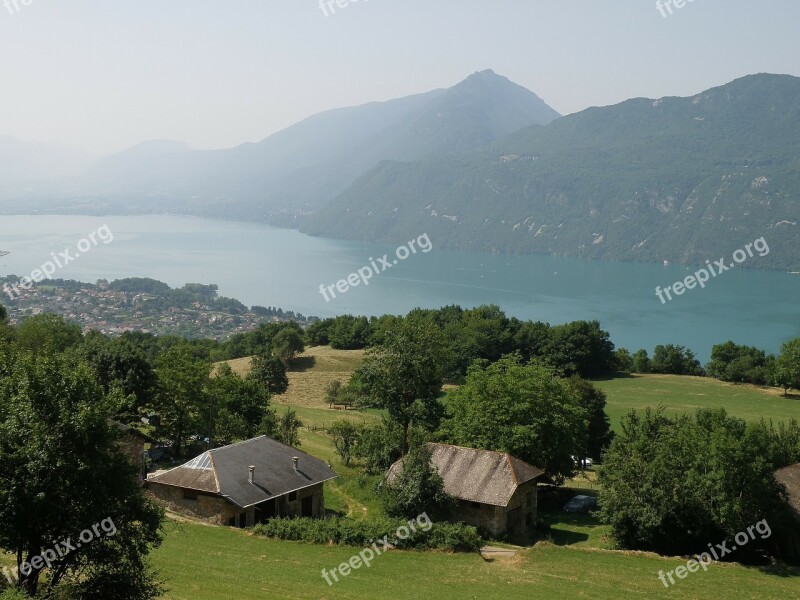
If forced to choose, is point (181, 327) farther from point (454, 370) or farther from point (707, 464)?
point (707, 464)

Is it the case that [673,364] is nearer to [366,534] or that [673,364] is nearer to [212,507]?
[366,534]

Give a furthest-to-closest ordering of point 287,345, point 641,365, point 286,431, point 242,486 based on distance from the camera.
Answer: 1. point 641,365
2. point 287,345
3. point 286,431
4. point 242,486

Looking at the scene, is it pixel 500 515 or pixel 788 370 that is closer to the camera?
pixel 500 515

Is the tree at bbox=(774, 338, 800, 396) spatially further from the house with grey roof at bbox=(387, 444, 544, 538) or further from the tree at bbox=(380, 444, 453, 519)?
the tree at bbox=(380, 444, 453, 519)

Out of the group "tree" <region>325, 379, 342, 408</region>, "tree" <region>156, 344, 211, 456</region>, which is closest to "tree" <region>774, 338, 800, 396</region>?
"tree" <region>325, 379, 342, 408</region>

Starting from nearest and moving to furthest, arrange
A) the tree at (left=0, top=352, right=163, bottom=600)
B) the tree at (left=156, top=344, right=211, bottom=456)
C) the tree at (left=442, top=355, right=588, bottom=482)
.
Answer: the tree at (left=0, top=352, right=163, bottom=600), the tree at (left=442, top=355, right=588, bottom=482), the tree at (left=156, top=344, right=211, bottom=456)

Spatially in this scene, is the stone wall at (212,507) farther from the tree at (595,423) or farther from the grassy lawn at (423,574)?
the tree at (595,423)

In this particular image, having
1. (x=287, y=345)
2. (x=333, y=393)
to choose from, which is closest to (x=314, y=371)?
(x=287, y=345)
